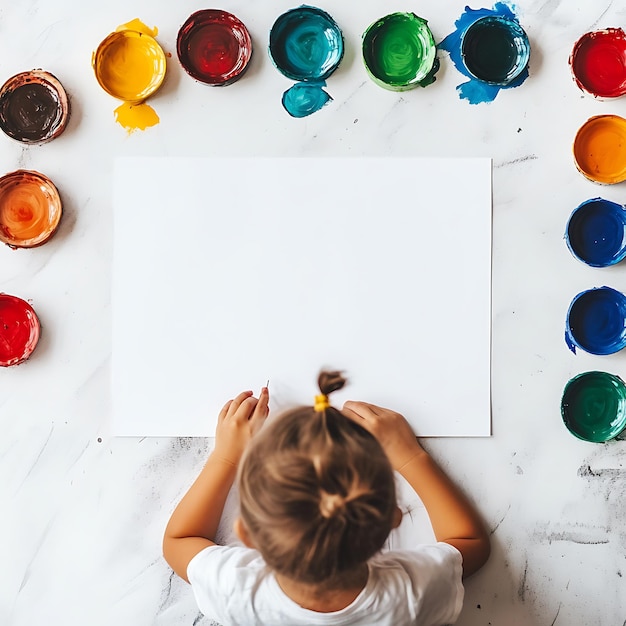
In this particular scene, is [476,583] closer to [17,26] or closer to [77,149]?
[77,149]

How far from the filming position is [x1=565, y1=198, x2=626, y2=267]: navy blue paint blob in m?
0.97

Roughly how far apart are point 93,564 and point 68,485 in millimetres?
125

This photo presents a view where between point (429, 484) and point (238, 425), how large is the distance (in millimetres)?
295

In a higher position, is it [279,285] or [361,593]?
[279,285]

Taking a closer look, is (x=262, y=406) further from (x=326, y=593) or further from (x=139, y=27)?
(x=139, y=27)

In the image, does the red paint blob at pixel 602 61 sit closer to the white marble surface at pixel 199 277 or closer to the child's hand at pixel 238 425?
the white marble surface at pixel 199 277

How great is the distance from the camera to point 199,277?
0.96m

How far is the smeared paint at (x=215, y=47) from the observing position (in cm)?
96

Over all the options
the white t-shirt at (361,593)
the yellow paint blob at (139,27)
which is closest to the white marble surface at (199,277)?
the yellow paint blob at (139,27)

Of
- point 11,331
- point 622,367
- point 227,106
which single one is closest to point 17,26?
point 227,106

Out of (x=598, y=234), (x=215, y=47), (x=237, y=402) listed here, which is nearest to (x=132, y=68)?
(x=215, y=47)

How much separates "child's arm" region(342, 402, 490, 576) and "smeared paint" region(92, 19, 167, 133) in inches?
21.2

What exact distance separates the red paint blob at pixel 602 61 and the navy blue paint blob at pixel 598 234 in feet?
0.58

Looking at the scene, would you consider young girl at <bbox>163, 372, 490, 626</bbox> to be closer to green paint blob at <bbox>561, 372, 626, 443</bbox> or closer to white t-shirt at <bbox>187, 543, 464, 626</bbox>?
white t-shirt at <bbox>187, 543, 464, 626</bbox>
